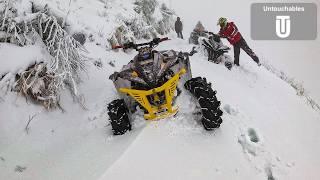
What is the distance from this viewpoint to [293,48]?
38.4 m

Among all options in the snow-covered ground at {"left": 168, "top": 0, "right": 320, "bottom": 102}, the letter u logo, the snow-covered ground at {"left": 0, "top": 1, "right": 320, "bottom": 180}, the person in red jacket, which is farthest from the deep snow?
the snow-covered ground at {"left": 168, "top": 0, "right": 320, "bottom": 102}

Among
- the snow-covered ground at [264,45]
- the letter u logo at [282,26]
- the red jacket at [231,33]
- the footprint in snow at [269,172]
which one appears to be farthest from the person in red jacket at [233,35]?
the snow-covered ground at [264,45]

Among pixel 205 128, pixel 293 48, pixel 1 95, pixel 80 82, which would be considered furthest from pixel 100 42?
pixel 293 48

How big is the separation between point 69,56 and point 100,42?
231cm

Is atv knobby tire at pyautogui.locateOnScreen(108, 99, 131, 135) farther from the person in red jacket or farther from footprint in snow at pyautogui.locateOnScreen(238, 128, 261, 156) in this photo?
the person in red jacket

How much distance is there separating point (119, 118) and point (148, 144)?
676mm

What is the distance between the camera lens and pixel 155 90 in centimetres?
614

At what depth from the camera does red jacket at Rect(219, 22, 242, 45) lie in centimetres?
1157

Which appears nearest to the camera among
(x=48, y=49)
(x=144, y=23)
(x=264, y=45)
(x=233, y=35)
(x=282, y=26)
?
(x=48, y=49)

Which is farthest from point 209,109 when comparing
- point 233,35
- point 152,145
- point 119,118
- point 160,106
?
point 233,35

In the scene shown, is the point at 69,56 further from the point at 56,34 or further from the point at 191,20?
the point at 191,20

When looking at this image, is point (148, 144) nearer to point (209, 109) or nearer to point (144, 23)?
point (209, 109)

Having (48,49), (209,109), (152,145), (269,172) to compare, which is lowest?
(269,172)

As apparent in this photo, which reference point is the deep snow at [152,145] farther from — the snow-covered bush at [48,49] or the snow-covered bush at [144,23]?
the snow-covered bush at [144,23]
